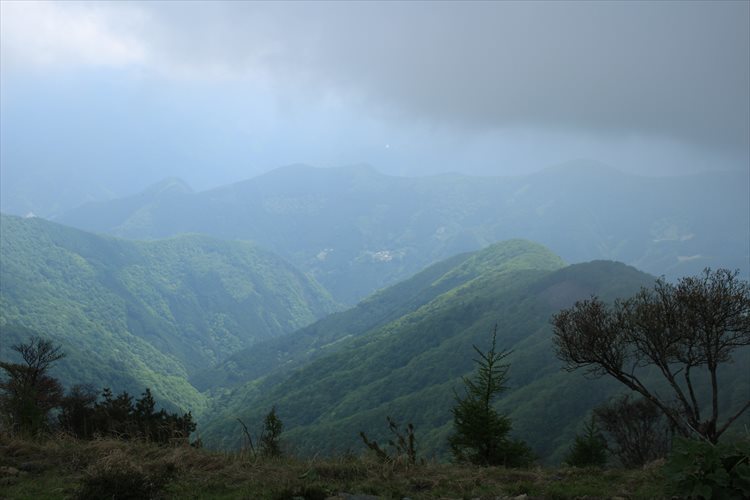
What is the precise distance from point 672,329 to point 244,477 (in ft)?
56.3

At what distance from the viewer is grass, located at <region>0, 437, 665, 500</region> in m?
8.94

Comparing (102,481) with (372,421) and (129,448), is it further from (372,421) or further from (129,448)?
(372,421)

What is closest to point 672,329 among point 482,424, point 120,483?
point 482,424

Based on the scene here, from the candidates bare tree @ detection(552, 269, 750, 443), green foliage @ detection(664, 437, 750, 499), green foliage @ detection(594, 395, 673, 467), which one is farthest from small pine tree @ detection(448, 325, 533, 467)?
green foliage @ detection(594, 395, 673, 467)

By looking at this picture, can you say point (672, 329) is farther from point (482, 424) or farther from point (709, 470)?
point (709, 470)

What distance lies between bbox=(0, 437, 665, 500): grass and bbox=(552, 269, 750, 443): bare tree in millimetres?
9196

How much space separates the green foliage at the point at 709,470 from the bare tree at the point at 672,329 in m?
10.5

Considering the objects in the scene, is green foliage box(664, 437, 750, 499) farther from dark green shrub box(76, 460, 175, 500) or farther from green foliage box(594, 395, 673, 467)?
green foliage box(594, 395, 673, 467)

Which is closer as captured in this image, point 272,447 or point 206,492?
point 206,492

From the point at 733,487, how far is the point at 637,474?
4.73 m

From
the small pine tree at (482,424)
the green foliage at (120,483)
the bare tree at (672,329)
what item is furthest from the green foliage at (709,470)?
the small pine tree at (482,424)

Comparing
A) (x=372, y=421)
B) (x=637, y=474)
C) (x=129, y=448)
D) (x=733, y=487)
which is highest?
(x=129, y=448)

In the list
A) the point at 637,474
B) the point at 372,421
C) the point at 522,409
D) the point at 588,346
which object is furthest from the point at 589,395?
the point at 637,474

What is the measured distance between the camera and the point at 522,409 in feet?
472
